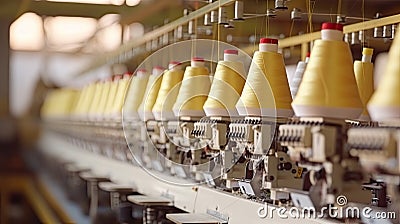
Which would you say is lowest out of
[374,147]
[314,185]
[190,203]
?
[190,203]

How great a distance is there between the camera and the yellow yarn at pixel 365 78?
2.57m

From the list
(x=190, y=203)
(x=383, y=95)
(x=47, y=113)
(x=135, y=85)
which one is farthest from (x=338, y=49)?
(x=47, y=113)

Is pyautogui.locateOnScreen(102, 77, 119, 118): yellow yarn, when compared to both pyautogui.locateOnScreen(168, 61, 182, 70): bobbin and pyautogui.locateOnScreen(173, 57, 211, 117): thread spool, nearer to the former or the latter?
pyautogui.locateOnScreen(168, 61, 182, 70): bobbin

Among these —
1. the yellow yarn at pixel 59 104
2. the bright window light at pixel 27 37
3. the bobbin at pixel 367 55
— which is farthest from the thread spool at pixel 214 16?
the bright window light at pixel 27 37

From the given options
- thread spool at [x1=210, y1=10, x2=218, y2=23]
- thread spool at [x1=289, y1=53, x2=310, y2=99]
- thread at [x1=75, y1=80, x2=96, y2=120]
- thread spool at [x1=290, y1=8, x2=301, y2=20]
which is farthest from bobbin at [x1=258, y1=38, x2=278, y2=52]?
thread at [x1=75, y1=80, x2=96, y2=120]

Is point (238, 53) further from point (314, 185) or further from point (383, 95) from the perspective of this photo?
point (383, 95)

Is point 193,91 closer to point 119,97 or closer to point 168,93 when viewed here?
point 168,93

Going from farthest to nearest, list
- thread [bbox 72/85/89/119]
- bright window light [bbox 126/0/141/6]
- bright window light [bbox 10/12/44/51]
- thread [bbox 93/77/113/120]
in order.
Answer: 1. bright window light [bbox 10/12/44/51]
2. thread [bbox 72/85/89/119]
3. bright window light [bbox 126/0/141/6]
4. thread [bbox 93/77/113/120]

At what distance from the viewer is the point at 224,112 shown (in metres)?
2.90

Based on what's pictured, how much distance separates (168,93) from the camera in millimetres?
3580

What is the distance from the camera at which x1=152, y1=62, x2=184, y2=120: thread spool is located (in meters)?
3.53

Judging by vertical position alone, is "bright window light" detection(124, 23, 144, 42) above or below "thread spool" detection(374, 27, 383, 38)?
above

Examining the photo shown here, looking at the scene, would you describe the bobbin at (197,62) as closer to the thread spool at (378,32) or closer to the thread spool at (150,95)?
the thread spool at (150,95)

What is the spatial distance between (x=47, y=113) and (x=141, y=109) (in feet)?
24.1
